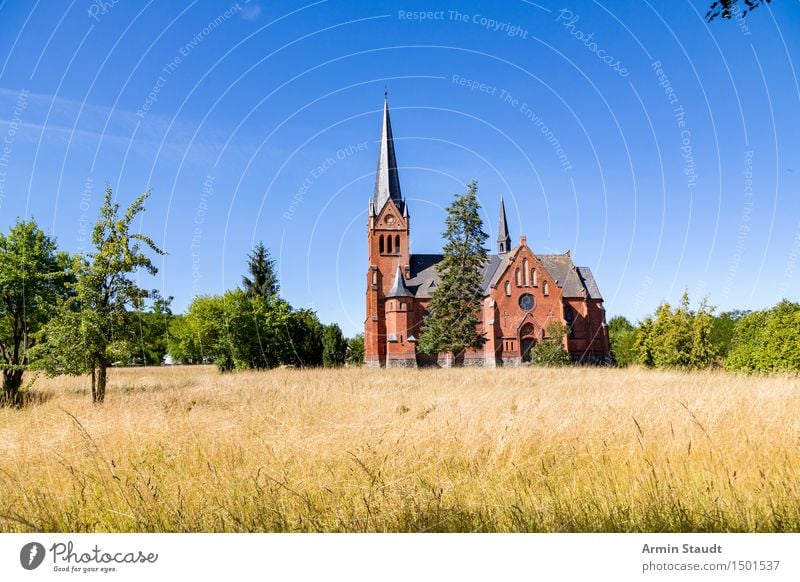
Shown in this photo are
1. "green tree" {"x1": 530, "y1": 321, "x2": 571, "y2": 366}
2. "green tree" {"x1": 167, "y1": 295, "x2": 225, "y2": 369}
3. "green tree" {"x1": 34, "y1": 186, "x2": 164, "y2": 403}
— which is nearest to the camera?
"green tree" {"x1": 34, "y1": 186, "x2": 164, "y2": 403}

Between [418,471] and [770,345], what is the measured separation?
1310 centimetres

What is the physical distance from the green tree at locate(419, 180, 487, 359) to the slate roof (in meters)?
18.8

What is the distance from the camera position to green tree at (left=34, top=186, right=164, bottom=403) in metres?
11.4

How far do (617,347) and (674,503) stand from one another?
38.5 meters

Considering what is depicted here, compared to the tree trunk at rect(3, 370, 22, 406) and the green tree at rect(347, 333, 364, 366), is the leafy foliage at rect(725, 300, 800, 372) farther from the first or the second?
the green tree at rect(347, 333, 364, 366)

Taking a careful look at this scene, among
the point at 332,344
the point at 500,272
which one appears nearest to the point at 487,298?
the point at 500,272

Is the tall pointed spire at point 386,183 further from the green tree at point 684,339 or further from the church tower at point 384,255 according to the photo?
the green tree at point 684,339

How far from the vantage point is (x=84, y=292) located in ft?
37.6

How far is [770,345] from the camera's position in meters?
13.2

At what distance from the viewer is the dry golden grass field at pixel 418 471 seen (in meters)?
3.83

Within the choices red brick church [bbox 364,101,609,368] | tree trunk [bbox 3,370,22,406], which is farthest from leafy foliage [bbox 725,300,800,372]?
red brick church [bbox 364,101,609,368]

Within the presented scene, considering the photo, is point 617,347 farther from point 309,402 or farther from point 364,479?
point 364,479

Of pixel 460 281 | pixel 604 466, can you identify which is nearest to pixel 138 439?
pixel 604 466

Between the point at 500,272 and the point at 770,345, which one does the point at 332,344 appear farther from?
the point at 770,345
